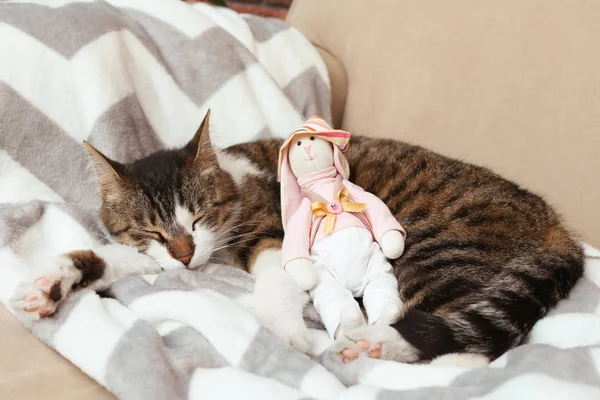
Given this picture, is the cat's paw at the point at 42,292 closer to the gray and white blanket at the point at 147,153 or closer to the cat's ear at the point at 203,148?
the gray and white blanket at the point at 147,153

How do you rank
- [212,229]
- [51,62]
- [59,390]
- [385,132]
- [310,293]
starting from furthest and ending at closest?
[385,132] → [51,62] → [212,229] → [310,293] → [59,390]

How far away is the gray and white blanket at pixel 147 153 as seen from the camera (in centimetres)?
84

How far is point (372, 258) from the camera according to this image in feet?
3.82

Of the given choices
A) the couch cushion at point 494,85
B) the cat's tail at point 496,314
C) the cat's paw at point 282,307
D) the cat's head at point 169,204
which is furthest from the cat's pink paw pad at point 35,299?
the couch cushion at point 494,85

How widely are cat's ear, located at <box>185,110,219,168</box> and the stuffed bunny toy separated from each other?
0.23 m

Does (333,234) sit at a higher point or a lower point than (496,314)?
lower

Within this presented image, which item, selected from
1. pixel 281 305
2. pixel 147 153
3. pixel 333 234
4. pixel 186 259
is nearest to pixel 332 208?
pixel 333 234

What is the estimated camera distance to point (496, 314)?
945mm

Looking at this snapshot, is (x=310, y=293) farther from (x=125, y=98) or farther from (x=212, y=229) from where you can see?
(x=125, y=98)

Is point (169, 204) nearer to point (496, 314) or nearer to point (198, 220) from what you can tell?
point (198, 220)

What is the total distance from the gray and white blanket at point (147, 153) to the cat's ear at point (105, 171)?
112 millimetres

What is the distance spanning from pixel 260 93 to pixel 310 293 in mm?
849

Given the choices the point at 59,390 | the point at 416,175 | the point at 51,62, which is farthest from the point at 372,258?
the point at 51,62

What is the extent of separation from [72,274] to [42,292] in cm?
10
